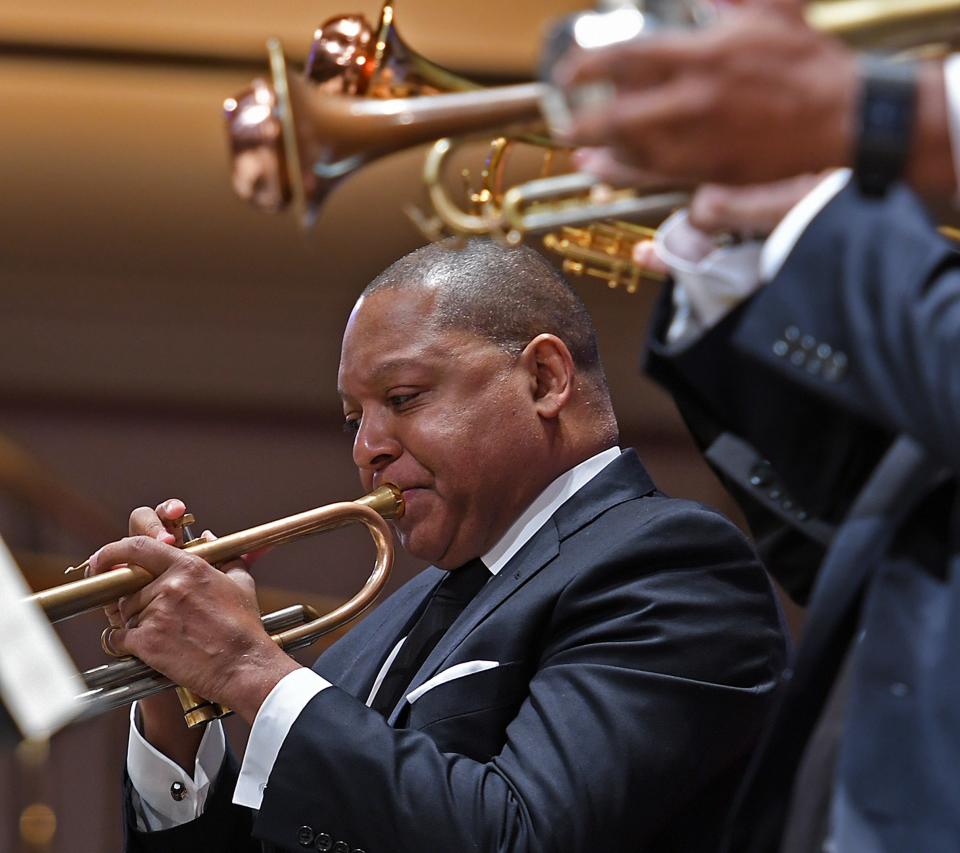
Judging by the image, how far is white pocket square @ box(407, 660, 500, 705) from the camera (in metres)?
2.24

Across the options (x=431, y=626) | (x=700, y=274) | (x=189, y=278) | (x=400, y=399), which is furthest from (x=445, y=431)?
(x=189, y=278)

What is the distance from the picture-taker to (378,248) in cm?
605

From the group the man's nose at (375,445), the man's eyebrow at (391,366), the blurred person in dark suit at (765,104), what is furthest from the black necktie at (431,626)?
the blurred person in dark suit at (765,104)

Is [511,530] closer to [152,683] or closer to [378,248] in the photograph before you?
[152,683]

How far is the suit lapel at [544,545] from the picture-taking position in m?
2.36

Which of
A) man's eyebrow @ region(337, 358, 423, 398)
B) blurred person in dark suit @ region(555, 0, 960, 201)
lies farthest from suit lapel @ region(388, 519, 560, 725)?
blurred person in dark suit @ region(555, 0, 960, 201)

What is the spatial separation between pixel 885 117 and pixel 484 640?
4.09 ft

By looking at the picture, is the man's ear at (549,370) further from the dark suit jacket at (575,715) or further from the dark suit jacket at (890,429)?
the dark suit jacket at (890,429)

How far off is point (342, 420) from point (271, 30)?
1.44m

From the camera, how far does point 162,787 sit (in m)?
2.52

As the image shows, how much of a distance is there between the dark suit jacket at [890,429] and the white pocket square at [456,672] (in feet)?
2.76

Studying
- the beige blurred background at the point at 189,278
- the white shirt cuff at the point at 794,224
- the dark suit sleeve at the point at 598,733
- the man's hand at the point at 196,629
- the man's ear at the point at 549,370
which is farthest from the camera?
the beige blurred background at the point at 189,278

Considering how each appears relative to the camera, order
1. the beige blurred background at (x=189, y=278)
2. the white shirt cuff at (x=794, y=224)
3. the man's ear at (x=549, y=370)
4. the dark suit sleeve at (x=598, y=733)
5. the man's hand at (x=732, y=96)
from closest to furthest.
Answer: the man's hand at (x=732, y=96)
the white shirt cuff at (x=794, y=224)
the dark suit sleeve at (x=598, y=733)
the man's ear at (x=549, y=370)
the beige blurred background at (x=189, y=278)

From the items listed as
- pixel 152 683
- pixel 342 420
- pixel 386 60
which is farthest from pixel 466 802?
pixel 342 420
